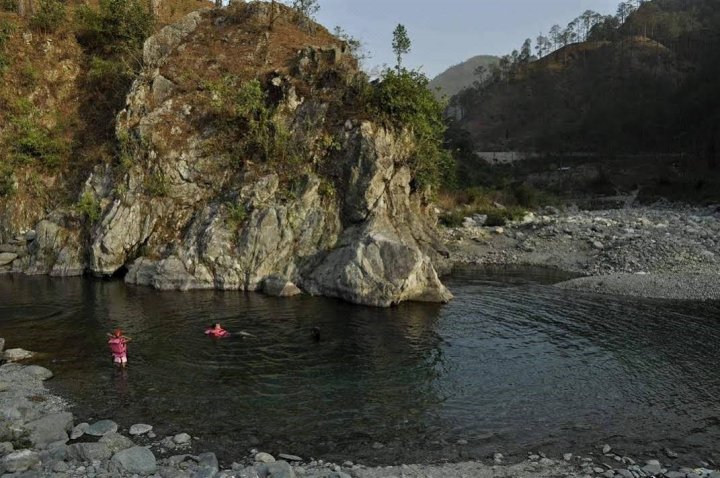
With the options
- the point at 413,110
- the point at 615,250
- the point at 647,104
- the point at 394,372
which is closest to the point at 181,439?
the point at 394,372

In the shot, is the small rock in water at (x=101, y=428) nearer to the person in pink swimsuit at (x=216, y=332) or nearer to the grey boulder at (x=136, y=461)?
the grey boulder at (x=136, y=461)

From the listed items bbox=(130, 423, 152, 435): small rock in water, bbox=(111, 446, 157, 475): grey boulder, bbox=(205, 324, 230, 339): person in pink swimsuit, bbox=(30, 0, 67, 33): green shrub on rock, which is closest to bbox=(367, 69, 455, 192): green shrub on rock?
bbox=(205, 324, 230, 339): person in pink swimsuit

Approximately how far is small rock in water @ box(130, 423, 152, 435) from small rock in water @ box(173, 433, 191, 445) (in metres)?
1.31

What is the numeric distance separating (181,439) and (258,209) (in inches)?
1076

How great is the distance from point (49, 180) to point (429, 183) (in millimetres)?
39961

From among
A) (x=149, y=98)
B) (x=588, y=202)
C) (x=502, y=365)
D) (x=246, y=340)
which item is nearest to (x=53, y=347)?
(x=246, y=340)

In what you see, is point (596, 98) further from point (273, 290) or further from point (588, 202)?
point (273, 290)

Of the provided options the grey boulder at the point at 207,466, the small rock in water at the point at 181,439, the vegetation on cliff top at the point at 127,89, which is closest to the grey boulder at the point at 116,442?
the small rock in water at the point at 181,439

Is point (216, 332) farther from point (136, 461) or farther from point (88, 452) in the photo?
point (136, 461)

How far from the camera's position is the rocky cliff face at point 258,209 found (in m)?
38.9

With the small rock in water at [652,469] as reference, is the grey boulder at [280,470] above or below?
above

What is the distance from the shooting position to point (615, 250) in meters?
50.9

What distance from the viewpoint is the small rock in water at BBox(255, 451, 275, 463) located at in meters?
15.8

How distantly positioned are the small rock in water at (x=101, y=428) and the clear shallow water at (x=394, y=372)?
1096 millimetres
